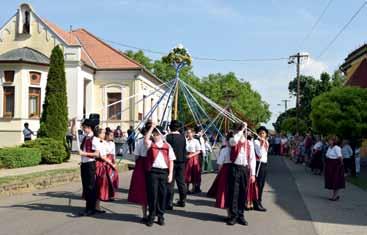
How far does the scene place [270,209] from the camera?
11.2 meters

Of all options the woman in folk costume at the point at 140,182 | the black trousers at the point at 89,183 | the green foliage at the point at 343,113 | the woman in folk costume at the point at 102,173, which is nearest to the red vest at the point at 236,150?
the woman in folk costume at the point at 140,182

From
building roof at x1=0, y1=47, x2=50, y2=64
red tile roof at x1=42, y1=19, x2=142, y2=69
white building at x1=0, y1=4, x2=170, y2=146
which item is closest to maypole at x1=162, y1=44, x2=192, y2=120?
white building at x1=0, y1=4, x2=170, y2=146

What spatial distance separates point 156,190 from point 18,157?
1030 centimetres

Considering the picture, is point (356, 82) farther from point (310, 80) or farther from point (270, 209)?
point (270, 209)

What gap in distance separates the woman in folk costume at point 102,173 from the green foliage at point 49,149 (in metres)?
10.1

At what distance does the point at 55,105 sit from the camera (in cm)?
2256

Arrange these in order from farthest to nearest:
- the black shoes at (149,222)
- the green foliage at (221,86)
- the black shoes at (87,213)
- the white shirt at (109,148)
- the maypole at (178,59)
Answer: the green foliage at (221,86) < the maypole at (178,59) < the white shirt at (109,148) < the black shoes at (87,213) < the black shoes at (149,222)

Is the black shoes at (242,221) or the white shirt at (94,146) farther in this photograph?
the white shirt at (94,146)

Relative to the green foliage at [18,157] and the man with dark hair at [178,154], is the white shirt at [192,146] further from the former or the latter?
the green foliage at [18,157]

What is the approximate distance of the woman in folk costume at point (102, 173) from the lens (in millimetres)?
10117

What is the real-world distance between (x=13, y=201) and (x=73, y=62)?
2182 centimetres

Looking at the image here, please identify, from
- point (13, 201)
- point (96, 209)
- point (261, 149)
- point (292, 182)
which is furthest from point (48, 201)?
point (292, 182)

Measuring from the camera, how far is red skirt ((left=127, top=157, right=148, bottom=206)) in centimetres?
930

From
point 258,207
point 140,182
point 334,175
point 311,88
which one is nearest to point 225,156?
point 140,182
